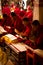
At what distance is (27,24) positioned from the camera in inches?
121

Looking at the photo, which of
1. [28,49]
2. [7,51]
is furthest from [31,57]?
[7,51]

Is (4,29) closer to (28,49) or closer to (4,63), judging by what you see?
(4,63)

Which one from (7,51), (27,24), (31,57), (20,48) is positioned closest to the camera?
(31,57)

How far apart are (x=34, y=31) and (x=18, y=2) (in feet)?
10.9

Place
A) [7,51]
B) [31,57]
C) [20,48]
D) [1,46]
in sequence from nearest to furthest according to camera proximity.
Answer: [31,57] < [20,48] < [7,51] < [1,46]

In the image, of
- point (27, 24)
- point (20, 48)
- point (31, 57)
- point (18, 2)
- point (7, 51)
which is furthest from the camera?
point (18, 2)

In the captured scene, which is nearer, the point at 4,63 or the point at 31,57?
the point at 31,57

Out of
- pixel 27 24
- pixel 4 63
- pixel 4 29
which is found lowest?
pixel 4 63

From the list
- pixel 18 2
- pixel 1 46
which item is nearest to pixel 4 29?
pixel 1 46

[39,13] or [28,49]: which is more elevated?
[39,13]

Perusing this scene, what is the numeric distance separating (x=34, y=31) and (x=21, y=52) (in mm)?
376

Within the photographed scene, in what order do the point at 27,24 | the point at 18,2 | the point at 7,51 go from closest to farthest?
the point at 27,24 → the point at 7,51 → the point at 18,2

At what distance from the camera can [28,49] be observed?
2.52 meters

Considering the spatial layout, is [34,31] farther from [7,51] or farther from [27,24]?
[7,51]
